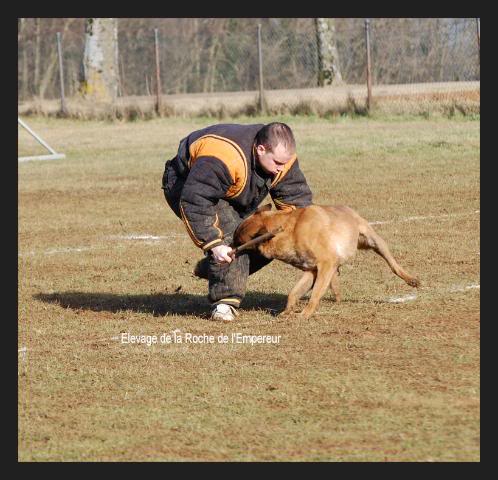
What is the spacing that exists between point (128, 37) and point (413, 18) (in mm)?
14698

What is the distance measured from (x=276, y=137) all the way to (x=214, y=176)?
50 cm

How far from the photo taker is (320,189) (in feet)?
48.0

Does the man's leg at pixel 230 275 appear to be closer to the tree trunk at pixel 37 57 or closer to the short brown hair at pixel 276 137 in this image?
the short brown hair at pixel 276 137

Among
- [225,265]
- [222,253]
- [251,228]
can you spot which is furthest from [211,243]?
[225,265]

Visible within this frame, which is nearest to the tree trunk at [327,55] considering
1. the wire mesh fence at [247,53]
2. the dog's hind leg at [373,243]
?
the wire mesh fence at [247,53]

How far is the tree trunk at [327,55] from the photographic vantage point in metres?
30.1

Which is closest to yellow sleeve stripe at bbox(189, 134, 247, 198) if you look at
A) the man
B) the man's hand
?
the man

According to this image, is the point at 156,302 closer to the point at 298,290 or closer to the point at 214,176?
the point at 298,290

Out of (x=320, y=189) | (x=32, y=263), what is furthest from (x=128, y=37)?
(x=32, y=263)

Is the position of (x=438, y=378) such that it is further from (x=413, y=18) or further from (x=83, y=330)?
(x=413, y=18)

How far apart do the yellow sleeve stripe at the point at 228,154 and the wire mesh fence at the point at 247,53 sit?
1676cm

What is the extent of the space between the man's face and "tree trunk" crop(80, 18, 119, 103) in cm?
2378

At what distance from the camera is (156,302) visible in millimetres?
8555

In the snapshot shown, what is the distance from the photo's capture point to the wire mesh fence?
26.4m
